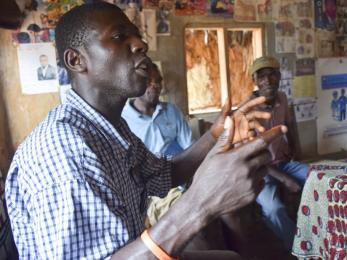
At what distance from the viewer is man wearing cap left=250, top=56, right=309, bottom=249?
249 cm

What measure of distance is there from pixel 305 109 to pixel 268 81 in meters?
0.89

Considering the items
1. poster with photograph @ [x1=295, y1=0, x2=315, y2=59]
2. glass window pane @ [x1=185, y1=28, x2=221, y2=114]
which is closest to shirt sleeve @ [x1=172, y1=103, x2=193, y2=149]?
glass window pane @ [x1=185, y1=28, x2=221, y2=114]

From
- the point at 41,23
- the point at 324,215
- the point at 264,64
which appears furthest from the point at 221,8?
the point at 324,215

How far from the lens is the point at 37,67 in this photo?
2.39 m

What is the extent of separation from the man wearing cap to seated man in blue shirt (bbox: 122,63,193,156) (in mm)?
555

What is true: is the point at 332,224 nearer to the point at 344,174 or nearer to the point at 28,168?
the point at 344,174

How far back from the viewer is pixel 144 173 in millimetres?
1311

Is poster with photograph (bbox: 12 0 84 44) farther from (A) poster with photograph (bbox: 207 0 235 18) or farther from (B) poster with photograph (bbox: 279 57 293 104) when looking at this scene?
(B) poster with photograph (bbox: 279 57 293 104)

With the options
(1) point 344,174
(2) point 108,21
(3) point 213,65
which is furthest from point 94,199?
(3) point 213,65

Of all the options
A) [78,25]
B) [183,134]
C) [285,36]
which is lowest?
[183,134]

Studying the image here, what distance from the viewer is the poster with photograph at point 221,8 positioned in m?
2.96

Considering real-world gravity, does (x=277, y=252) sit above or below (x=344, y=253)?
below

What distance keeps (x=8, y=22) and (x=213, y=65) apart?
161 cm

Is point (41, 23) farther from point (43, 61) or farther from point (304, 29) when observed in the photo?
point (304, 29)
